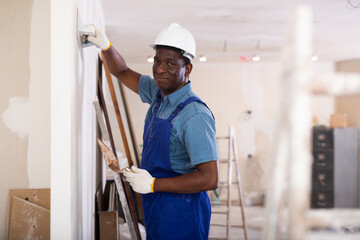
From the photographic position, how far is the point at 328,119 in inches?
273

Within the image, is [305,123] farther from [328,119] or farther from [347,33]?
[328,119]

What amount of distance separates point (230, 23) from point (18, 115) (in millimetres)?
3107

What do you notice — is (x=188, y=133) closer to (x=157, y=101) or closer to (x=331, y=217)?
(x=157, y=101)

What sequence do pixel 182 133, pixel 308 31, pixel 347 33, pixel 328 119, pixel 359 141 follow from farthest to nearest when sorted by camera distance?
pixel 328 119 < pixel 359 141 < pixel 347 33 < pixel 182 133 < pixel 308 31

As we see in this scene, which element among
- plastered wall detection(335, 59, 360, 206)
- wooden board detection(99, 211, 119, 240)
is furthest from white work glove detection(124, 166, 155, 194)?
plastered wall detection(335, 59, 360, 206)

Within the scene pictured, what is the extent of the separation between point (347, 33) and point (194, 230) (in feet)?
13.5

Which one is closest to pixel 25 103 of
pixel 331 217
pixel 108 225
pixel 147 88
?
pixel 147 88

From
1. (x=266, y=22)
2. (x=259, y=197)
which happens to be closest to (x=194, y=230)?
(x=266, y=22)

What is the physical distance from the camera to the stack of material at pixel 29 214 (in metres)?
1.75

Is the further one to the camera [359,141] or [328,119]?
[328,119]

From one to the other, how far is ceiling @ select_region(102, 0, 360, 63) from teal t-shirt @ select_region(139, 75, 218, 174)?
79.1 inches


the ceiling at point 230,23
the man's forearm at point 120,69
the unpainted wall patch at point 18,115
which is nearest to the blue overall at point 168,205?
the man's forearm at point 120,69

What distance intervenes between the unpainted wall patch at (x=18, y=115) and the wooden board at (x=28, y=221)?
14.0 inches

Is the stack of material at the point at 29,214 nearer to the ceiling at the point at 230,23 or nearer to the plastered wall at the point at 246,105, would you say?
the ceiling at the point at 230,23
